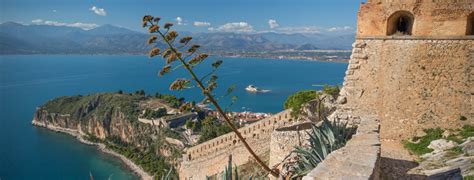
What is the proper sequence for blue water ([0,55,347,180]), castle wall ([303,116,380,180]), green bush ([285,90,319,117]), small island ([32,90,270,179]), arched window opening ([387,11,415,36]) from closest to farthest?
castle wall ([303,116,380,180]) < arched window opening ([387,11,415,36]) < green bush ([285,90,319,117]) < small island ([32,90,270,179]) < blue water ([0,55,347,180])

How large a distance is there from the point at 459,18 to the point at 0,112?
98437mm

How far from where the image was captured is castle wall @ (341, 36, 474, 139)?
754 centimetres

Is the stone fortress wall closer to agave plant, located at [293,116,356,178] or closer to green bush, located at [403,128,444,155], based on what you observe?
green bush, located at [403,128,444,155]

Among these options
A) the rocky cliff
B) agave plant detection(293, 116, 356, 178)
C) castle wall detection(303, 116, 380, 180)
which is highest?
castle wall detection(303, 116, 380, 180)

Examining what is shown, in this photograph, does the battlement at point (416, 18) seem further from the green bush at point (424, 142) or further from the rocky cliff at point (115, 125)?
the rocky cliff at point (115, 125)

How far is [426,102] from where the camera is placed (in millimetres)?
7812

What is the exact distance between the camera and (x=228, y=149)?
16.0 m

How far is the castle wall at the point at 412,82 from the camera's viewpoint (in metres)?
7.54

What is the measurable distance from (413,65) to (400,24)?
3.34 ft

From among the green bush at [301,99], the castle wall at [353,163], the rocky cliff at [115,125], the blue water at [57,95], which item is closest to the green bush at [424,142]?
the castle wall at [353,163]

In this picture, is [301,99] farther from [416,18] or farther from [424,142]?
[424,142]

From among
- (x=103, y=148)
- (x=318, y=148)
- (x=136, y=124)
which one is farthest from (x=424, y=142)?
(x=103, y=148)

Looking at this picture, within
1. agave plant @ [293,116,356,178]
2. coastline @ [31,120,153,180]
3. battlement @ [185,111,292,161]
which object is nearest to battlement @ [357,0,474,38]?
agave plant @ [293,116,356,178]

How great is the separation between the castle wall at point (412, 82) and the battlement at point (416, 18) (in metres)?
0.19
